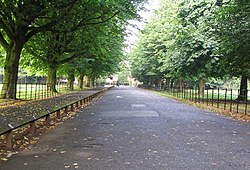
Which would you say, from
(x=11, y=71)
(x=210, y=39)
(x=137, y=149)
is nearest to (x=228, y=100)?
(x=210, y=39)

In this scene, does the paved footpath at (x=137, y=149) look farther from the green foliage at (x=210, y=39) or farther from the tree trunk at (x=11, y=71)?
the tree trunk at (x=11, y=71)

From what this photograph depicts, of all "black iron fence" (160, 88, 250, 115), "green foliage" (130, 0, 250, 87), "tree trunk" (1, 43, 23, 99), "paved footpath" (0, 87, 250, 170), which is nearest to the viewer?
"paved footpath" (0, 87, 250, 170)

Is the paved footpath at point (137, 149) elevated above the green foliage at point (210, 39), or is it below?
below

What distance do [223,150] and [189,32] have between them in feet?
64.9

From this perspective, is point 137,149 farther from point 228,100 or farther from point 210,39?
point 228,100

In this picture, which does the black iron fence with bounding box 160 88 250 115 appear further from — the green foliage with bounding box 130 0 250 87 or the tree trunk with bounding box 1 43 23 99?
the tree trunk with bounding box 1 43 23 99

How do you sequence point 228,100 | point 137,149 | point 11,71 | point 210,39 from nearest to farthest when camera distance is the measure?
point 137,149 < point 11,71 < point 210,39 < point 228,100

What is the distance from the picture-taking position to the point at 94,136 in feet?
31.0

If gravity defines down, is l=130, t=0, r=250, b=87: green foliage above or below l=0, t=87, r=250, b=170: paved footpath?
above

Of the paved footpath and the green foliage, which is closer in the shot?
the paved footpath

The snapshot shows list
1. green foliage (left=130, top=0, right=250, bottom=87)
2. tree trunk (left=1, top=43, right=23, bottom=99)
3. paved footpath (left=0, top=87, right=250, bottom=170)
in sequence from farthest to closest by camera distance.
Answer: tree trunk (left=1, top=43, right=23, bottom=99), green foliage (left=130, top=0, right=250, bottom=87), paved footpath (left=0, top=87, right=250, bottom=170)

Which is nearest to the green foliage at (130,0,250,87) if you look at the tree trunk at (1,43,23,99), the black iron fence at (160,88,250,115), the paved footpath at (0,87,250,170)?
the black iron fence at (160,88,250,115)

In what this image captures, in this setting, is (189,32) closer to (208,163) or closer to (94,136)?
(94,136)

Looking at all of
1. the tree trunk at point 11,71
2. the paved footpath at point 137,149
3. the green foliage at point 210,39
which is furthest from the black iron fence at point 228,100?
the tree trunk at point 11,71
